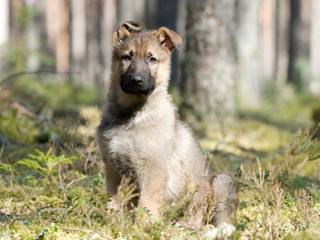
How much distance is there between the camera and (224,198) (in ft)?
14.5

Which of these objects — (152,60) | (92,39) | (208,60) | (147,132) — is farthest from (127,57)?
(92,39)

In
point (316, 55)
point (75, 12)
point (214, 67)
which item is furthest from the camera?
point (75, 12)

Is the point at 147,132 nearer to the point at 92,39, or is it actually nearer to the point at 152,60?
the point at 152,60

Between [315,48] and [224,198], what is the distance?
2144 centimetres

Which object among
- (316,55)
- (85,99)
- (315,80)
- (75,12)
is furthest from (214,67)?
(75,12)

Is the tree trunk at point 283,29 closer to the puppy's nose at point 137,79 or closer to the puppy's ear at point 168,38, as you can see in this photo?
the puppy's ear at point 168,38

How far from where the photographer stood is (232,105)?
32.0 ft

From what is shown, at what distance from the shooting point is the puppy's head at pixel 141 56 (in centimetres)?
439

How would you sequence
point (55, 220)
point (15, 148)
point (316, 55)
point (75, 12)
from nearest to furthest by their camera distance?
point (55, 220), point (15, 148), point (316, 55), point (75, 12)

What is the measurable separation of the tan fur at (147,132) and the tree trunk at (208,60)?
4.68 meters

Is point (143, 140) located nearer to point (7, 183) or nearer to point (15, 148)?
point (7, 183)

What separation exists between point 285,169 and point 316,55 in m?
20.5

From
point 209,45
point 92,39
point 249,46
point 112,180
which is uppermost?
point 209,45

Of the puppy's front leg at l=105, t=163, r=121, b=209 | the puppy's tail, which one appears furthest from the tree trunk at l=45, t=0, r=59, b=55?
the puppy's tail
